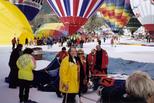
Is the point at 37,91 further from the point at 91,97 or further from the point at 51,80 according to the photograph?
the point at 91,97

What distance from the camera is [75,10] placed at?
17406mm

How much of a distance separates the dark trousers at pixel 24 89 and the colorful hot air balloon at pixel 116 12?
34.5 m

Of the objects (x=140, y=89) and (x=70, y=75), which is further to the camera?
(x=70, y=75)

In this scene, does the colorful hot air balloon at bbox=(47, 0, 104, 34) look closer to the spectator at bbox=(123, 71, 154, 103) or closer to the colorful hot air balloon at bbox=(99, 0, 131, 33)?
the spectator at bbox=(123, 71, 154, 103)

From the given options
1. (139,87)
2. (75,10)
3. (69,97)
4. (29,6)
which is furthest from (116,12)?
(139,87)

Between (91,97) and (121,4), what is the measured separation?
34912 mm

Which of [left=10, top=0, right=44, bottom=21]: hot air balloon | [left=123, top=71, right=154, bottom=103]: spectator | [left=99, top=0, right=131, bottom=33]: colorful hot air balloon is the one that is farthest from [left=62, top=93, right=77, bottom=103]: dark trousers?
[left=99, top=0, right=131, bottom=33]: colorful hot air balloon

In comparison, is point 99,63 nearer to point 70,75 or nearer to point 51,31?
point 70,75

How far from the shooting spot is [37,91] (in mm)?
9117

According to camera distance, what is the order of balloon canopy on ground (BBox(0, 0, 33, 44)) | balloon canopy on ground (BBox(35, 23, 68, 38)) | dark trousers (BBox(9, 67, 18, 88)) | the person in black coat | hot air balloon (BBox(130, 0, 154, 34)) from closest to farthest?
the person in black coat < dark trousers (BBox(9, 67, 18, 88)) < hot air balloon (BBox(130, 0, 154, 34)) < balloon canopy on ground (BBox(0, 0, 33, 44)) < balloon canopy on ground (BBox(35, 23, 68, 38))

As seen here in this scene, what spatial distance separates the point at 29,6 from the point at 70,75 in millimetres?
26795

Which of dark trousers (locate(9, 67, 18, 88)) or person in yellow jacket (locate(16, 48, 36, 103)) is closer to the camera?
person in yellow jacket (locate(16, 48, 36, 103))

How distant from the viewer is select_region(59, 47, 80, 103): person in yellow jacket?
6.01m

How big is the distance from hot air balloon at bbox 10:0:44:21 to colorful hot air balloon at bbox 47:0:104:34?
13851 millimetres
